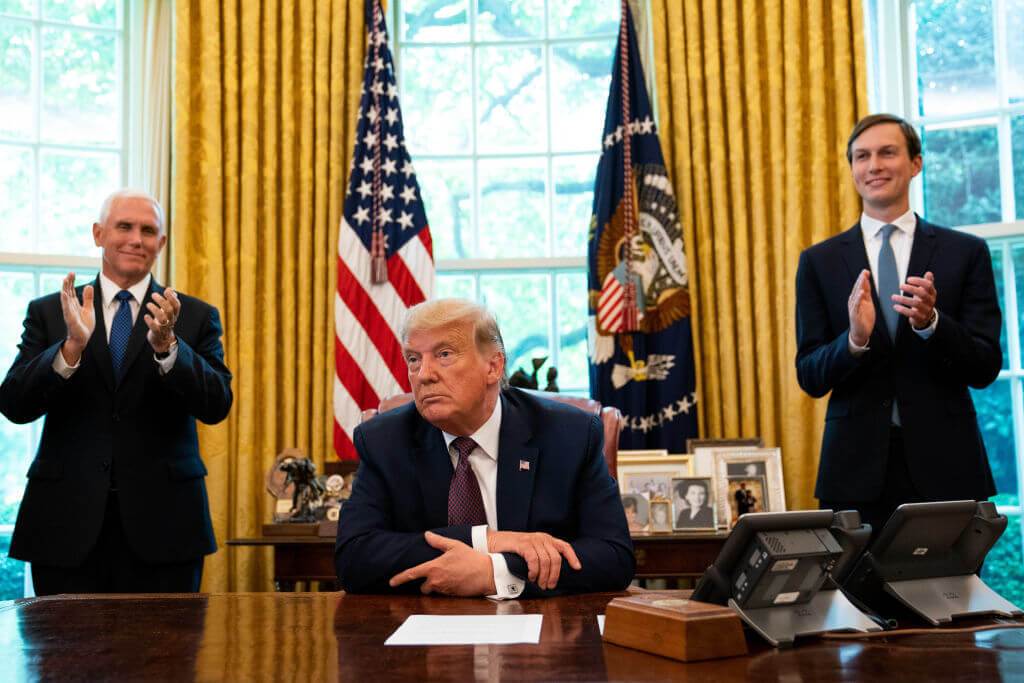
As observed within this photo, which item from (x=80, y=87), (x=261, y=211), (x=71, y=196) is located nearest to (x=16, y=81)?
(x=80, y=87)

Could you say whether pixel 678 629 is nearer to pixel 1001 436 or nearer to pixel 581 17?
pixel 1001 436

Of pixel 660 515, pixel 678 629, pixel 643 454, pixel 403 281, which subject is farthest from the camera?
pixel 403 281

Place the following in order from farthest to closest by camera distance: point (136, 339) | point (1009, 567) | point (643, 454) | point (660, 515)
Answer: point (1009, 567) < point (643, 454) < point (660, 515) < point (136, 339)

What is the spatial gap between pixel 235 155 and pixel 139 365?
63.6 inches

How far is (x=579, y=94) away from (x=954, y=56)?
1.60 m

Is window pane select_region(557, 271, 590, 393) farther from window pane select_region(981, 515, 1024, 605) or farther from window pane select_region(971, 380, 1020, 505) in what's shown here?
window pane select_region(981, 515, 1024, 605)

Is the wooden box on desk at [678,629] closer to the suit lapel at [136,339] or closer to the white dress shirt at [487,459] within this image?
the white dress shirt at [487,459]

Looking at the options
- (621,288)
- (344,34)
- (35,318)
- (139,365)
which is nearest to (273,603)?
(139,365)

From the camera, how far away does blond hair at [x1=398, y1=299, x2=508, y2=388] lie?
2.02 meters

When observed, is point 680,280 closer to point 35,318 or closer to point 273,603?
point 35,318

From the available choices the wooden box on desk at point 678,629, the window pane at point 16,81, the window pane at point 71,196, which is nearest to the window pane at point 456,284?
the window pane at point 71,196

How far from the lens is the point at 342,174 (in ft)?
13.4

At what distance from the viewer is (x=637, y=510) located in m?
3.32

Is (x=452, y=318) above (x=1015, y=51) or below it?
below
